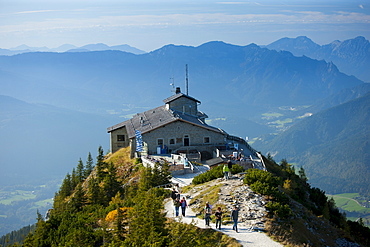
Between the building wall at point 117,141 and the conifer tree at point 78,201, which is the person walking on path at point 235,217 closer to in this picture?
the conifer tree at point 78,201

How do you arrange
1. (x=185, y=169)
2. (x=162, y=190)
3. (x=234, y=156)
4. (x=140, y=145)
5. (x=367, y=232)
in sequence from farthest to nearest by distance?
(x=140, y=145) → (x=234, y=156) → (x=185, y=169) → (x=367, y=232) → (x=162, y=190)

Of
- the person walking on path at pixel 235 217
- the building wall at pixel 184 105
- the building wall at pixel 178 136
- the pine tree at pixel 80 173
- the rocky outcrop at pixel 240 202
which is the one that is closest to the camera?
the person walking on path at pixel 235 217

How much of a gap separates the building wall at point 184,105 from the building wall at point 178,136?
41.2 feet

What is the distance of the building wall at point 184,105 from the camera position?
70.1 m

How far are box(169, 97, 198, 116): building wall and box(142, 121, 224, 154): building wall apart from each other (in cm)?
1257

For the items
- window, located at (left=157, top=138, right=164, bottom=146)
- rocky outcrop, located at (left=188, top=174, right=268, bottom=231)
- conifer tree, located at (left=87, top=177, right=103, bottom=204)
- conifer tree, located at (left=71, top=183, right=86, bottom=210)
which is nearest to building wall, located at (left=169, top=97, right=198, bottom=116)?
window, located at (left=157, top=138, right=164, bottom=146)

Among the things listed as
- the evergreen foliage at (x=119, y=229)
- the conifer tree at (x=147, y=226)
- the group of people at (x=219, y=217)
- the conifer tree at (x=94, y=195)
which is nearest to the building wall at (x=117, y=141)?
the conifer tree at (x=94, y=195)

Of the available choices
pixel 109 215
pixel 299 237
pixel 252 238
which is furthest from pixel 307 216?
pixel 109 215

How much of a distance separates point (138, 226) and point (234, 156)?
30.0 meters

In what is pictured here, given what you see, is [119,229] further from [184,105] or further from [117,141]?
[184,105]

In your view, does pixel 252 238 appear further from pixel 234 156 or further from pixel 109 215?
pixel 234 156

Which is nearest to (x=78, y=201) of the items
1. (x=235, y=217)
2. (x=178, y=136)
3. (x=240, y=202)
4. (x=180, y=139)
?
(x=240, y=202)

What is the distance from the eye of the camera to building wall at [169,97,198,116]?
70062 mm

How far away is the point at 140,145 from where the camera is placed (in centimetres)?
5578
